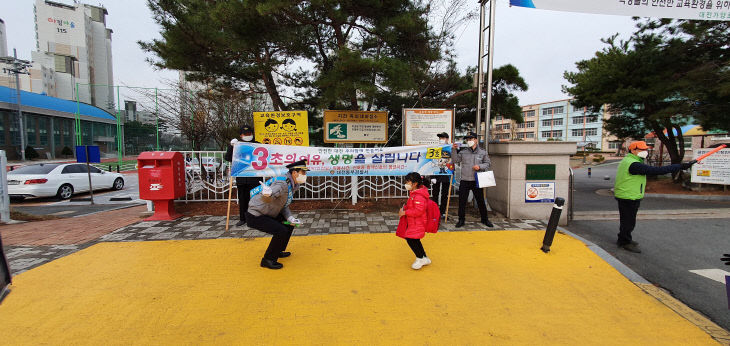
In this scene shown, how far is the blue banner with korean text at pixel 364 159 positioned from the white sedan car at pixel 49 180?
990 cm

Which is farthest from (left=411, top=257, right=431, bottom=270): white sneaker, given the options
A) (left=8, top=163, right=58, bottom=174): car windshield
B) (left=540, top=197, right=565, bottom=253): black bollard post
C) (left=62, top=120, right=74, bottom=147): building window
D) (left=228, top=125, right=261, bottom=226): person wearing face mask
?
(left=62, top=120, right=74, bottom=147): building window

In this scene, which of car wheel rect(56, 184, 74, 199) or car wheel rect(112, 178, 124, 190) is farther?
car wheel rect(112, 178, 124, 190)

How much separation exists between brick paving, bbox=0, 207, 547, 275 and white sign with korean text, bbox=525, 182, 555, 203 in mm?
451

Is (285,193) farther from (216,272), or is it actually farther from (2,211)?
(2,211)

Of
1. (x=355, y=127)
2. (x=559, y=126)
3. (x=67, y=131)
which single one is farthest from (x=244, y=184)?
(x=559, y=126)

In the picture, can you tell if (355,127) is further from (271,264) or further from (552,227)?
(552,227)

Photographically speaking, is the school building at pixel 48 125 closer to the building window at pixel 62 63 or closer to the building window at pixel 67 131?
the building window at pixel 67 131

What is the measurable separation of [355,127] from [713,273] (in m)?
7.07

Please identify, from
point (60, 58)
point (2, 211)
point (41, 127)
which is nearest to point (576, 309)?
point (2, 211)

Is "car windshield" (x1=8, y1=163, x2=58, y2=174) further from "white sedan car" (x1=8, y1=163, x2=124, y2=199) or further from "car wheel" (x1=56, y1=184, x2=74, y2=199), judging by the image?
"car wheel" (x1=56, y1=184, x2=74, y2=199)

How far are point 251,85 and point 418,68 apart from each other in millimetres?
5860

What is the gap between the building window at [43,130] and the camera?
121ft

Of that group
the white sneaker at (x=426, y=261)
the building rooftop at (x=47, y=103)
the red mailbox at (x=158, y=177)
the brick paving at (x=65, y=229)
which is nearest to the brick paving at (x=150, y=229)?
the brick paving at (x=65, y=229)

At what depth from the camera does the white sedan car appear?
10133 mm
